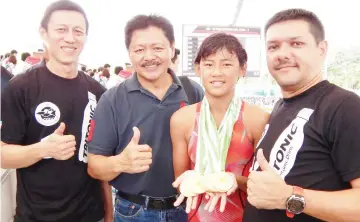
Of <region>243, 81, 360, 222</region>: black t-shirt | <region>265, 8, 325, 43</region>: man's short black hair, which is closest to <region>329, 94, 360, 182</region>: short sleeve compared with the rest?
<region>243, 81, 360, 222</region>: black t-shirt

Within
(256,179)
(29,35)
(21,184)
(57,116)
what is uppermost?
(29,35)

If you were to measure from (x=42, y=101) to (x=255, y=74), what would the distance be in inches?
85.3

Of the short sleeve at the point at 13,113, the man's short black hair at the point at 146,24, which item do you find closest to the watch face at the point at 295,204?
the man's short black hair at the point at 146,24

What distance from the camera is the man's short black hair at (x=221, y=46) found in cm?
137

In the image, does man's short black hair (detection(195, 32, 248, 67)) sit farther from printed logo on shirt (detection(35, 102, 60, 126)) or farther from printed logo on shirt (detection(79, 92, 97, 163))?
printed logo on shirt (detection(35, 102, 60, 126))

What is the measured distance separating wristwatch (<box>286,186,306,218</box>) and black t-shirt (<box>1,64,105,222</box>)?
0.93 metres

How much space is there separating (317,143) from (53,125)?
1064 millimetres

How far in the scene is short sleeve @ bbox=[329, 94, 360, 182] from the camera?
3.13 ft

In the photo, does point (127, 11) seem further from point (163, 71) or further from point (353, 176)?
point (353, 176)

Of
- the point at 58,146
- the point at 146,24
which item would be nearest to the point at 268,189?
the point at 58,146

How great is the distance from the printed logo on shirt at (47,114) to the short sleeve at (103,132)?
0.54 feet

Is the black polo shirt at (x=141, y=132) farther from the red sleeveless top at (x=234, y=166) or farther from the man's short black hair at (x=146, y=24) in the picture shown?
the man's short black hair at (x=146, y=24)

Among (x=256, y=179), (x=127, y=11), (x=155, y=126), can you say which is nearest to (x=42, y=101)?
(x=155, y=126)

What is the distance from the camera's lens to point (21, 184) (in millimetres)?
1463
